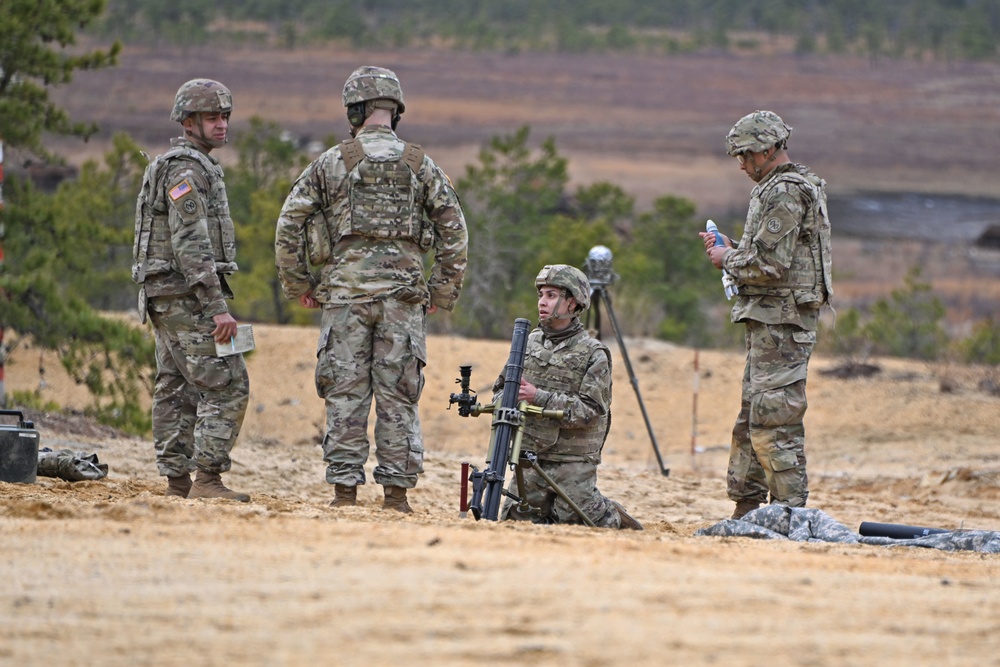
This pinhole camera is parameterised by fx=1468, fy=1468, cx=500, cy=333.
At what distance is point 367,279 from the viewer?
7465 mm

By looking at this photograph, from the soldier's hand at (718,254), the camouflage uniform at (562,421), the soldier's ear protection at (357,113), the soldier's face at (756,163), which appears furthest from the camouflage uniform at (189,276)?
the soldier's face at (756,163)

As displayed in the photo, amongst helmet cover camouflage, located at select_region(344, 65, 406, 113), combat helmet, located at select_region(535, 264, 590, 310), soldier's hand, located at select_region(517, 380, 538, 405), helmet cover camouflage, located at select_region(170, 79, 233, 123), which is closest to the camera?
soldier's hand, located at select_region(517, 380, 538, 405)

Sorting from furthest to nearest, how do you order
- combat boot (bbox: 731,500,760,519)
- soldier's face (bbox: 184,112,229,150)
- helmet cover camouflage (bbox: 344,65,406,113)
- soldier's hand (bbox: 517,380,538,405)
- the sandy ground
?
1. combat boot (bbox: 731,500,760,519)
2. soldier's face (bbox: 184,112,229,150)
3. helmet cover camouflage (bbox: 344,65,406,113)
4. soldier's hand (bbox: 517,380,538,405)
5. the sandy ground

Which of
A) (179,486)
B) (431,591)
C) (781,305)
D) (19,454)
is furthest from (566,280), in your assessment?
(19,454)

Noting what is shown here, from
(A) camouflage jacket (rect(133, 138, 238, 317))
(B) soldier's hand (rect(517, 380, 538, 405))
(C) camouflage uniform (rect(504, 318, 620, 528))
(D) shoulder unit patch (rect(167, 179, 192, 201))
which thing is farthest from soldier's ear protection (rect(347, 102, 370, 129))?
(B) soldier's hand (rect(517, 380, 538, 405))

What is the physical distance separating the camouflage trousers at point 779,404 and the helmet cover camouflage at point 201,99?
3.07 meters

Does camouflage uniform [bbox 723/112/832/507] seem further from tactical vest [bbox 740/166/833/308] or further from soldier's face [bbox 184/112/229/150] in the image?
soldier's face [bbox 184/112/229/150]

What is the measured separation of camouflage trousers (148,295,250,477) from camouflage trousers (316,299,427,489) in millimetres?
516

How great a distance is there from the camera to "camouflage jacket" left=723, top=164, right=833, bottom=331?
777 centimetres

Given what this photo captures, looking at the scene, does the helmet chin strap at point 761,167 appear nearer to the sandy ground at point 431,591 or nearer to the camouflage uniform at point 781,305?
the camouflage uniform at point 781,305

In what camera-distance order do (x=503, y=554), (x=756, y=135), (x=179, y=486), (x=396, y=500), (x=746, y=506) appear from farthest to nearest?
(x=746, y=506)
(x=179, y=486)
(x=756, y=135)
(x=396, y=500)
(x=503, y=554)

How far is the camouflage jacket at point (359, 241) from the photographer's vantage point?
7.48 meters

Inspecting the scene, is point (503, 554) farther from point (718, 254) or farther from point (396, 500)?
point (718, 254)

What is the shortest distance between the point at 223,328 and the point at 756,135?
2994mm
